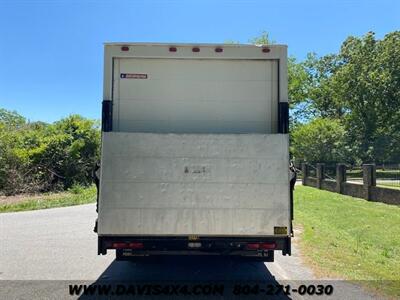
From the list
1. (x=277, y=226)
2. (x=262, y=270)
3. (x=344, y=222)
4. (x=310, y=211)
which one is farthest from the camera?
(x=310, y=211)

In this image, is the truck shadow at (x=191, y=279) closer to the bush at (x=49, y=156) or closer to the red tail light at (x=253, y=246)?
the red tail light at (x=253, y=246)

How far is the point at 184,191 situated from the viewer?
219 inches

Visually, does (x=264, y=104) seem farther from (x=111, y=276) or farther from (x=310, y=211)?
(x=310, y=211)

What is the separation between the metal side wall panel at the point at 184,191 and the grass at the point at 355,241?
2.11 m

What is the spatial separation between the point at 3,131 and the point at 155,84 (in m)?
19.2

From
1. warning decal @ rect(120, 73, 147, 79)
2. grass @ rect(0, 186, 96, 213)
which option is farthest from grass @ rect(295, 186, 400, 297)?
grass @ rect(0, 186, 96, 213)

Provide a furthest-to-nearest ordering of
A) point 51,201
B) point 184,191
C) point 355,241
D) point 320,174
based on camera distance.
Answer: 1. point 320,174
2. point 51,201
3. point 355,241
4. point 184,191

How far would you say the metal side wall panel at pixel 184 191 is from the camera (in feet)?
18.2

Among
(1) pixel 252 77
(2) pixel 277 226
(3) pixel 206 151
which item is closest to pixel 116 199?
(3) pixel 206 151

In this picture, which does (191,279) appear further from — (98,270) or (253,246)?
(98,270)

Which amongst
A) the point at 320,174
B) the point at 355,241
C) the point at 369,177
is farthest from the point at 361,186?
the point at 355,241

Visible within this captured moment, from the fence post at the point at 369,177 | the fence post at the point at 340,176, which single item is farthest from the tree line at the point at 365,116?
the fence post at the point at 369,177

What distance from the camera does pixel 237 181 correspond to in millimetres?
5566

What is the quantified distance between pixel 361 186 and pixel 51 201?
1399 cm
